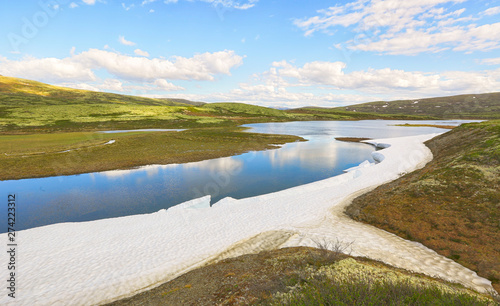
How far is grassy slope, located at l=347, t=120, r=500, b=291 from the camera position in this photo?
42.9 ft

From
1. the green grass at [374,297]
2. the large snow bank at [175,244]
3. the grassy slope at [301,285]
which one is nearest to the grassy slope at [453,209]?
the large snow bank at [175,244]

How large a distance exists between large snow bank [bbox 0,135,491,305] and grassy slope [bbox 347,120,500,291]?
1197 millimetres

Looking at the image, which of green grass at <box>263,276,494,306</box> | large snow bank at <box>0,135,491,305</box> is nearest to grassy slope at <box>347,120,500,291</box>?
large snow bank at <box>0,135,491,305</box>

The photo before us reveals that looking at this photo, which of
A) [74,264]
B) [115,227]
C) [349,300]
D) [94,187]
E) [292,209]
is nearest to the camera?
[349,300]

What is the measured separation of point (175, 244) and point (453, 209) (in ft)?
72.2

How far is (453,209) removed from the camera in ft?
56.5

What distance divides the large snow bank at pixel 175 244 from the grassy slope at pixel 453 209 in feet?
3.93

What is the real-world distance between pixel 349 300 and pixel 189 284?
23.6 ft

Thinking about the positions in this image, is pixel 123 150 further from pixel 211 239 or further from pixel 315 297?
pixel 315 297

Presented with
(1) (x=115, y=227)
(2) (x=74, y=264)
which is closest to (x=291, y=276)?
(2) (x=74, y=264)

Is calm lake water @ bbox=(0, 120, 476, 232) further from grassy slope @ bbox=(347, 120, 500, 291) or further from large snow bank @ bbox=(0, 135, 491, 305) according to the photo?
grassy slope @ bbox=(347, 120, 500, 291)

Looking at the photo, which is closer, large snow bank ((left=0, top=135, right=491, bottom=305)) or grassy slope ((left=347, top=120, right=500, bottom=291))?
large snow bank ((left=0, top=135, right=491, bottom=305))

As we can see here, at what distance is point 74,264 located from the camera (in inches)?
540

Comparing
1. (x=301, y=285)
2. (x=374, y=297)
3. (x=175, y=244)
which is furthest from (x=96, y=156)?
(x=374, y=297)
